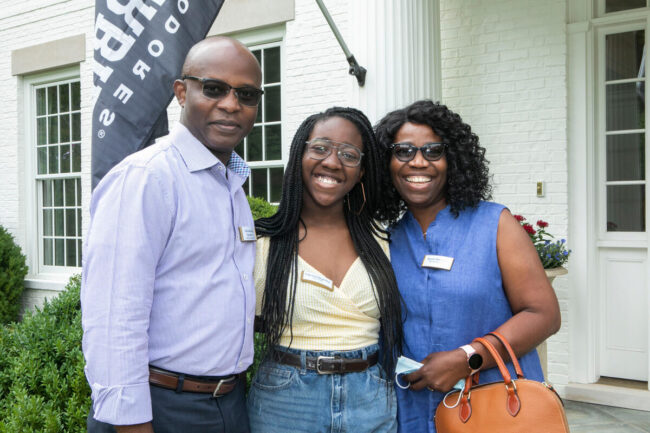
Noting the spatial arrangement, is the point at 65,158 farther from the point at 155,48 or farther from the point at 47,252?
the point at 155,48

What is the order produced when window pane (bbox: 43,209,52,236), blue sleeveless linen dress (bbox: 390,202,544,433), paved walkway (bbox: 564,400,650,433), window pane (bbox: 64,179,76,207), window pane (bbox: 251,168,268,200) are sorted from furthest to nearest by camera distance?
window pane (bbox: 43,209,52,236)
window pane (bbox: 64,179,76,207)
window pane (bbox: 251,168,268,200)
paved walkway (bbox: 564,400,650,433)
blue sleeveless linen dress (bbox: 390,202,544,433)

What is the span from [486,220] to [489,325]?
Answer: 14.1 inches

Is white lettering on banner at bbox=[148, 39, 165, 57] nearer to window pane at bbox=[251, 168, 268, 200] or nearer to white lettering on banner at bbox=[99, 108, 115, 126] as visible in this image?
white lettering on banner at bbox=[99, 108, 115, 126]

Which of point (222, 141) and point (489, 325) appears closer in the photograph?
point (222, 141)

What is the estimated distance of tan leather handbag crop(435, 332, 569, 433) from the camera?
5.29 ft

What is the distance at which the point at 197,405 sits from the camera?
1.57 metres

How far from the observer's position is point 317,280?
6.23ft

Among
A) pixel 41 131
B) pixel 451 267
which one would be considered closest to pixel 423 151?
pixel 451 267

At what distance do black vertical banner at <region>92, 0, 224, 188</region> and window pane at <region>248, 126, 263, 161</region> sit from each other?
326cm

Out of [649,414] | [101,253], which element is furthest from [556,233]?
[101,253]

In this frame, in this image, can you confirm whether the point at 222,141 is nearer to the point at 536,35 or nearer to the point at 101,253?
the point at 101,253

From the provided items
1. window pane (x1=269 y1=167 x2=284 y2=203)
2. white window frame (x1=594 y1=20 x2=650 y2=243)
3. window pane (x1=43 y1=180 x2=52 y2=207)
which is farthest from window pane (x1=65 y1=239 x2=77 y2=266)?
white window frame (x1=594 y1=20 x2=650 y2=243)

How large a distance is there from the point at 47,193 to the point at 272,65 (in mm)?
4152

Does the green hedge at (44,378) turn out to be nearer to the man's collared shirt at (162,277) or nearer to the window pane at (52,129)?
the man's collared shirt at (162,277)
